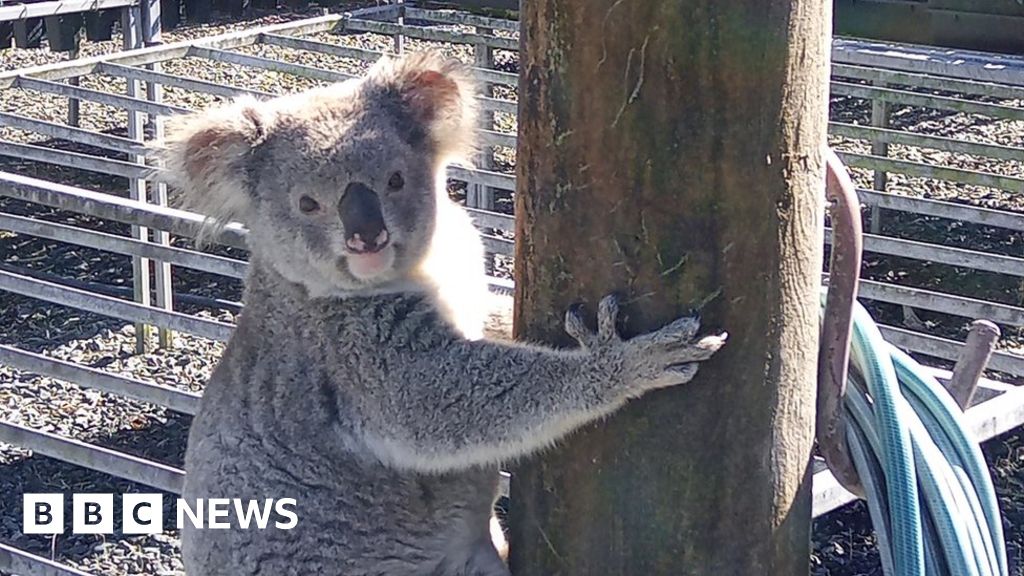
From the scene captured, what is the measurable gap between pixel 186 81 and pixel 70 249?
170 centimetres

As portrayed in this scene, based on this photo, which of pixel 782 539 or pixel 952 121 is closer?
pixel 782 539

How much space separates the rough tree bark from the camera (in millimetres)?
1381

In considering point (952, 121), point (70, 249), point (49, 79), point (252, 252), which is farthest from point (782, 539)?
point (952, 121)

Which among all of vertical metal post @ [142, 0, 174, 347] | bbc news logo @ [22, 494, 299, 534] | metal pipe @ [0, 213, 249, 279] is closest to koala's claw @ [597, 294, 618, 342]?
metal pipe @ [0, 213, 249, 279]

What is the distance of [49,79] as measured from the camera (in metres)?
5.71

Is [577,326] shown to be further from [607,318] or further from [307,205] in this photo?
[307,205]

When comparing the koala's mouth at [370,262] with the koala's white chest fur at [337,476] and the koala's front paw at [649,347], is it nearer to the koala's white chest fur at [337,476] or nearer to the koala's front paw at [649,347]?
the koala's white chest fur at [337,476]

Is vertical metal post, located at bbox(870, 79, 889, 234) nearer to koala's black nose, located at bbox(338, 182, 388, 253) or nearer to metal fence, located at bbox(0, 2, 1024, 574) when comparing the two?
metal fence, located at bbox(0, 2, 1024, 574)

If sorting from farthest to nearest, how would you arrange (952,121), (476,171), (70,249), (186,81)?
(952,121) → (70,249) → (186,81) → (476,171)

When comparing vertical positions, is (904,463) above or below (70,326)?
above

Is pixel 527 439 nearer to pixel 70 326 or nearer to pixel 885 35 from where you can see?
pixel 70 326

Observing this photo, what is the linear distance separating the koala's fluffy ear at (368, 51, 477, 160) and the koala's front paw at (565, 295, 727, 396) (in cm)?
85

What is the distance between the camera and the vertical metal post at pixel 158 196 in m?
5.33

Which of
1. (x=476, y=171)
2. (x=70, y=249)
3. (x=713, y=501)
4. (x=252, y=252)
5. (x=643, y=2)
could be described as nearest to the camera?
(x=643, y=2)
